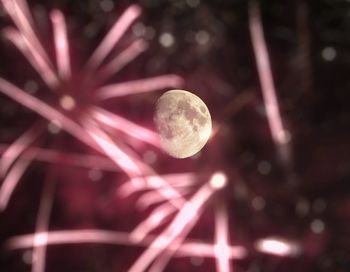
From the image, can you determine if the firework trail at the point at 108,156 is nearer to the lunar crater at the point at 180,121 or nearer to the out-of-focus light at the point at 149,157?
the out-of-focus light at the point at 149,157

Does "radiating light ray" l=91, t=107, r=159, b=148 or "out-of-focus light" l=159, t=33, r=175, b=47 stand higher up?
"out-of-focus light" l=159, t=33, r=175, b=47

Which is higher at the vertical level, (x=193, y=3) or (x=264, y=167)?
(x=193, y=3)

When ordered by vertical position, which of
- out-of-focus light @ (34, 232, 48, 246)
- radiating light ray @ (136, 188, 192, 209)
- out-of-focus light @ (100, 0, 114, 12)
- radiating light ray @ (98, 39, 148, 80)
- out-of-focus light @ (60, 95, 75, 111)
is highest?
out-of-focus light @ (100, 0, 114, 12)

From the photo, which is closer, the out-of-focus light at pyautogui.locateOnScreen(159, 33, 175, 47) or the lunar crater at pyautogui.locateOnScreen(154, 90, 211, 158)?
the lunar crater at pyautogui.locateOnScreen(154, 90, 211, 158)

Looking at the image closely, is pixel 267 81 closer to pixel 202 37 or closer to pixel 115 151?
pixel 202 37

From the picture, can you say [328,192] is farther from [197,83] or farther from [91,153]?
[91,153]

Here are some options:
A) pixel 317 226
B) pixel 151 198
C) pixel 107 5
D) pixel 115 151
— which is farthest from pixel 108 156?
pixel 317 226

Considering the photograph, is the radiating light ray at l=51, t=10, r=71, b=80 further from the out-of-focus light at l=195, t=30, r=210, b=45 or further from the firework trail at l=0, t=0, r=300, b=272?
the out-of-focus light at l=195, t=30, r=210, b=45

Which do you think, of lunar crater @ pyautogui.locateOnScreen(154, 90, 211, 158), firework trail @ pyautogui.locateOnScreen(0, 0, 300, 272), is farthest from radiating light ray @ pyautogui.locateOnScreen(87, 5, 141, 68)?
lunar crater @ pyautogui.locateOnScreen(154, 90, 211, 158)

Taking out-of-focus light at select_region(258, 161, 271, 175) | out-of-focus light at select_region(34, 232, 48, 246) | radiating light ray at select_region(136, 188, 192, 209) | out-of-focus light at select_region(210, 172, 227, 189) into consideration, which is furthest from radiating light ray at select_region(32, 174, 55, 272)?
out-of-focus light at select_region(258, 161, 271, 175)
